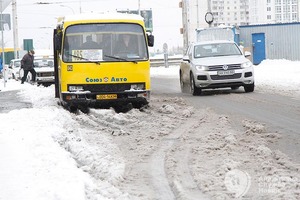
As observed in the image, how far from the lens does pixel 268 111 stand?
14500mm

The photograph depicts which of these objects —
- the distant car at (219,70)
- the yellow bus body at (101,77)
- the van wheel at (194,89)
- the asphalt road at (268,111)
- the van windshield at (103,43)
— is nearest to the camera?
the asphalt road at (268,111)

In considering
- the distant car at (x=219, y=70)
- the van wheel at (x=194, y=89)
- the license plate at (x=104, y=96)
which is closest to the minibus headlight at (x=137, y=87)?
the license plate at (x=104, y=96)

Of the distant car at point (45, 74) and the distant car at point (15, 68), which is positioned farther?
the distant car at point (15, 68)

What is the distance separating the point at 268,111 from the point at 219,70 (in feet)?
19.2

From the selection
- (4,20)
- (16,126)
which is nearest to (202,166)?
(16,126)

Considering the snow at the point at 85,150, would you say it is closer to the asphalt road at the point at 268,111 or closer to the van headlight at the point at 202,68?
the asphalt road at the point at 268,111

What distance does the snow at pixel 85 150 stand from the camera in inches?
256

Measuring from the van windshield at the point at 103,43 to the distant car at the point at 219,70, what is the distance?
4.89 m

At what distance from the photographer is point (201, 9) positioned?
138000mm

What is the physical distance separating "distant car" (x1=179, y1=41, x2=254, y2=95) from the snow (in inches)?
201

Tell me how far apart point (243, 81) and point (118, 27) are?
609 centimetres

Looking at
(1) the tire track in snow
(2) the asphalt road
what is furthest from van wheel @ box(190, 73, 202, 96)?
(1) the tire track in snow

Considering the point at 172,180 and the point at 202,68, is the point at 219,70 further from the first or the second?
the point at 172,180

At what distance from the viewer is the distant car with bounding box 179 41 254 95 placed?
2020 cm
